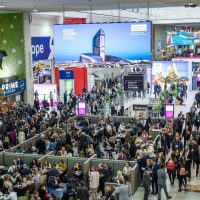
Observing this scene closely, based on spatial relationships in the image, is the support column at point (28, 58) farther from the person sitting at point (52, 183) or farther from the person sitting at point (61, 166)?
the person sitting at point (52, 183)

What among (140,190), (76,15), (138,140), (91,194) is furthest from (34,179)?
(76,15)

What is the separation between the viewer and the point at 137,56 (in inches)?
672

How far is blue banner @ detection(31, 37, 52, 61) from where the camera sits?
87.1ft

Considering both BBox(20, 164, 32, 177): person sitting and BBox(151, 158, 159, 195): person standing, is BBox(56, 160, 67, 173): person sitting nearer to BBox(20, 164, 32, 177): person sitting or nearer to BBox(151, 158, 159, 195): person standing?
BBox(20, 164, 32, 177): person sitting

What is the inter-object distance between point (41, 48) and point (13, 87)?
4719mm

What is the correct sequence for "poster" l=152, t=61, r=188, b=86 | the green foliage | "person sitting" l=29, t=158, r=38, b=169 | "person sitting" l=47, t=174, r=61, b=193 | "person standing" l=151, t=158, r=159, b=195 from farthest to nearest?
"poster" l=152, t=61, r=188, b=86, the green foliage, "person sitting" l=29, t=158, r=38, b=169, "person standing" l=151, t=158, r=159, b=195, "person sitting" l=47, t=174, r=61, b=193

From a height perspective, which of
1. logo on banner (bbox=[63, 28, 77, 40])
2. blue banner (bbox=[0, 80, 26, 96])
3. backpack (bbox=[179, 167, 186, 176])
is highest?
logo on banner (bbox=[63, 28, 77, 40])

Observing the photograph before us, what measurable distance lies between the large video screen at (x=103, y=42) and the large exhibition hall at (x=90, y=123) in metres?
0.04

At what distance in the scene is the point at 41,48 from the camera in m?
27.6

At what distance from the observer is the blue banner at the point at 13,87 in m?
23.3

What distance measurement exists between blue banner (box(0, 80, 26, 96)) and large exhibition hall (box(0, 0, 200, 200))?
2.3 inches

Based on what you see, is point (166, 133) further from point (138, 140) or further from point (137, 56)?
point (137, 56)

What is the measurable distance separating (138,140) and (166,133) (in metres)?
1.33

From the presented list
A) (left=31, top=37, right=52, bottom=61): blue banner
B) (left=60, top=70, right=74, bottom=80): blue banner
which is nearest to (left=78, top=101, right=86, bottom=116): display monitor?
(left=60, top=70, right=74, bottom=80): blue banner
